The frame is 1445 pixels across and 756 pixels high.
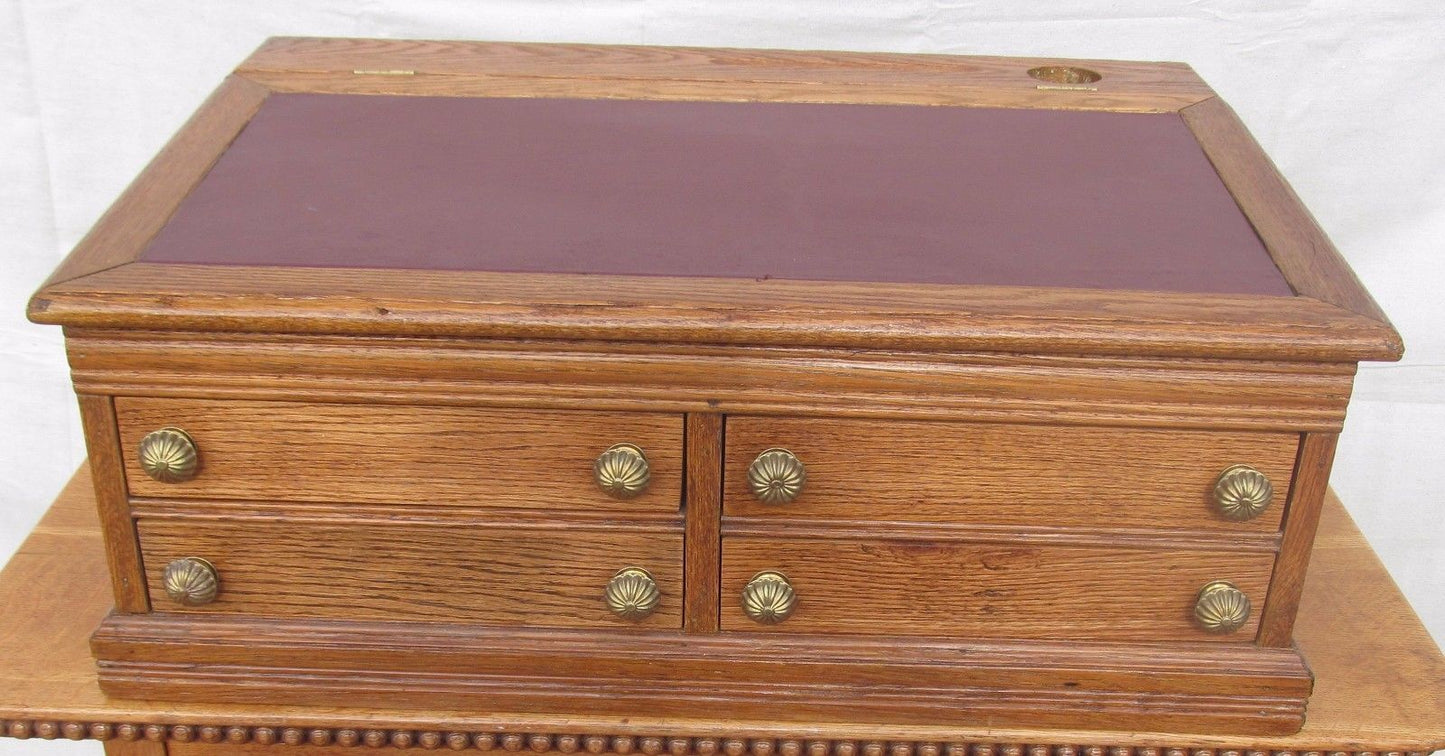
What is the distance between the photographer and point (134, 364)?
1503 mm

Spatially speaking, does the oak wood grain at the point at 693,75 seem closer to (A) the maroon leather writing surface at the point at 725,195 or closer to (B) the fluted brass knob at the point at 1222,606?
(A) the maroon leather writing surface at the point at 725,195

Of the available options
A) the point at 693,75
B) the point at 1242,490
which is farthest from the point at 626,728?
the point at 693,75

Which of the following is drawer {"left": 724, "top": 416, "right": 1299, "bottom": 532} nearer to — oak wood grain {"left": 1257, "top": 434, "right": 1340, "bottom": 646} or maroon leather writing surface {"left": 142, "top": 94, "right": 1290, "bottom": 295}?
oak wood grain {"left": 1257, "top": 434, "right": 1340, "bottom": 646}

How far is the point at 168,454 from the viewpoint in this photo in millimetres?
1533

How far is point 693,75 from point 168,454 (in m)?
0.82

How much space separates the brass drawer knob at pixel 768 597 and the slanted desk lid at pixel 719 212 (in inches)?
10.5

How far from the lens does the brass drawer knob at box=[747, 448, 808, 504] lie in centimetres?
155

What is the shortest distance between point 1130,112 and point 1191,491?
587mm

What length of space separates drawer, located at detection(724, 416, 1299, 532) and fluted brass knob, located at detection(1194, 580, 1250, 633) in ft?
0.21

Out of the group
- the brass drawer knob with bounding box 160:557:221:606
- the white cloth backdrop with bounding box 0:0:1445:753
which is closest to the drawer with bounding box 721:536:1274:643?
the brass drawer knob with bounding box 160:557:221:606

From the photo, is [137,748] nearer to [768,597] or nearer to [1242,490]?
[768,597]

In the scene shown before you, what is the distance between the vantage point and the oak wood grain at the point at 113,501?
1.53 m

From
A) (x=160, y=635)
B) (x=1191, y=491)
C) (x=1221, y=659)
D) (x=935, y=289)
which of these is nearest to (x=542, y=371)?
(x=935, y=289)

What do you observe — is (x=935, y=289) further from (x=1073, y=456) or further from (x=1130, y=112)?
(x=1130, y=112)
